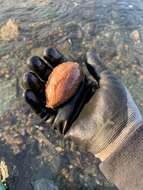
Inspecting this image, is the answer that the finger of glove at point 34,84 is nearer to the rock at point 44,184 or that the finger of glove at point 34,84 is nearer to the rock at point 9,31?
the rock at point 44,184

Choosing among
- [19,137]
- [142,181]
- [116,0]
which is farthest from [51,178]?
[116,0]

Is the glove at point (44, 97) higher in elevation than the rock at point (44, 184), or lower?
higher

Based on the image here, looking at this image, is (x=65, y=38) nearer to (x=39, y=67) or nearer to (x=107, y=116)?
(x=39, y=67)

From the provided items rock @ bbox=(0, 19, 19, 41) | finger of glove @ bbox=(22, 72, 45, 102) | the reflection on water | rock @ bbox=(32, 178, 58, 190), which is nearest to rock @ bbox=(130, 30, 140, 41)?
the reflection on water

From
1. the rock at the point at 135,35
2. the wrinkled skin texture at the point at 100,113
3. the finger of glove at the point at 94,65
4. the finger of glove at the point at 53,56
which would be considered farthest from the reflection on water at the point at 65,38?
the finger of glove at the point at 94,65

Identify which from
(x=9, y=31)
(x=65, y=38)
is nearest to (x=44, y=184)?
(x=65, y=38)
